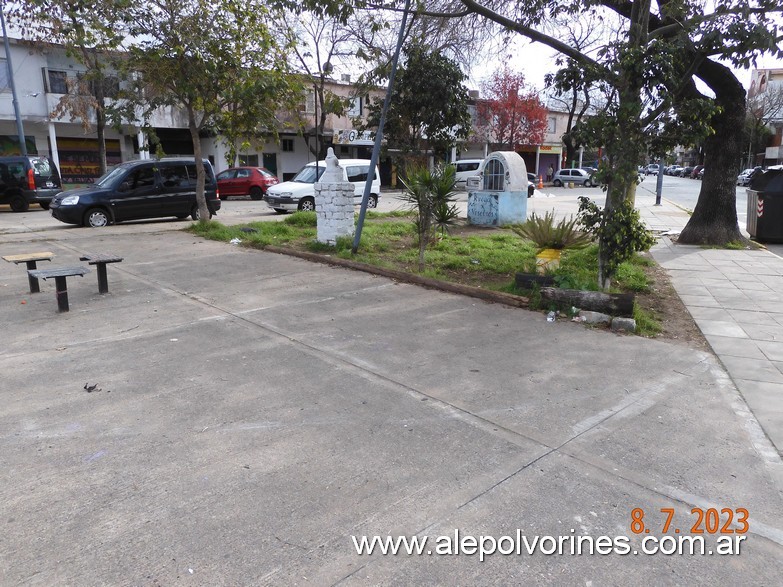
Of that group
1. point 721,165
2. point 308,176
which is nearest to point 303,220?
point 308,176

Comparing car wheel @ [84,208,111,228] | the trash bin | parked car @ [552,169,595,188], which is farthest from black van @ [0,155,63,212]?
parked car @ [552,169,595,188]

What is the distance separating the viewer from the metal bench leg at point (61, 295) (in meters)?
6.68

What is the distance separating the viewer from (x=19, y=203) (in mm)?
20078

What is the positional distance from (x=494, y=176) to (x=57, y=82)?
76.4 feet

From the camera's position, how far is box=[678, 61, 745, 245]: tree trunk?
11508 mm

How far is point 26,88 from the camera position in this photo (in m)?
26.7

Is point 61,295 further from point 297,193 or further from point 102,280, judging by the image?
point 297,193

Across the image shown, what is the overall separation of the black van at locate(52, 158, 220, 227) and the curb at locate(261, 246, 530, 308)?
20.6 ft

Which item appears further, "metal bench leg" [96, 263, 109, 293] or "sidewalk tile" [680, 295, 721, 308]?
"metal bench leg" [96, 263, 109, 293]

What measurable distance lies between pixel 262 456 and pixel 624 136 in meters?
5.64

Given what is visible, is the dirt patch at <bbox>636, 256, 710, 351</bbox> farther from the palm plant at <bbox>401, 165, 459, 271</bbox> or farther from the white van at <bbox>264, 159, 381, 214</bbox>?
the white van at <bbox>264, 159, 381, 214</bbox>

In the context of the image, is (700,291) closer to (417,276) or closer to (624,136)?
(624,136)

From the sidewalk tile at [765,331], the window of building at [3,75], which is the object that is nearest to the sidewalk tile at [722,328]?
the sidewalk tile at [765,331]

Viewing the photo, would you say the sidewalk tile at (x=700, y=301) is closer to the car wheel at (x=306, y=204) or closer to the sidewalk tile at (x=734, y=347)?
the sidewalk tile at (x=734, y=347)
